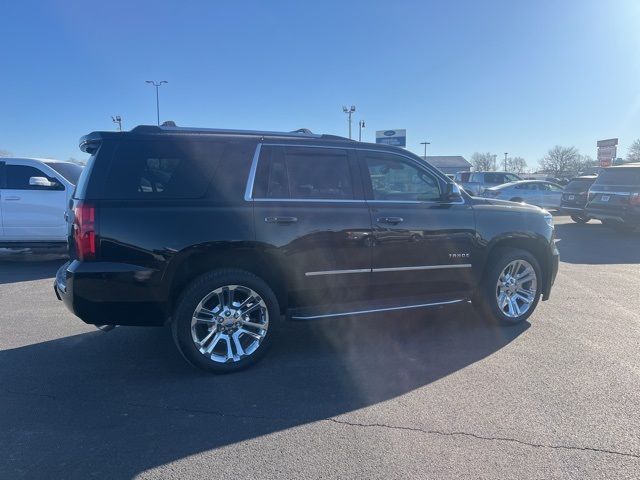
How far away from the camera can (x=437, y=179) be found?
4.78 metres

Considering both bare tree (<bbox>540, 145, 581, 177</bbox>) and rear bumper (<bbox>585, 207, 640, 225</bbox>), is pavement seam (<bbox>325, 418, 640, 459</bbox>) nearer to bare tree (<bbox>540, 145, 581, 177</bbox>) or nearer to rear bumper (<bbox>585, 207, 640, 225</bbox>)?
rear bumper (<bbox>585, 207, 640, 225</bbox>)

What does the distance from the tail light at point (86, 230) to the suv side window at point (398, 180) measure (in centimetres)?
251

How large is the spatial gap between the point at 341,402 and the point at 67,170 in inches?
312

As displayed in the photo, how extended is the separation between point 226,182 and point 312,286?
1.21m

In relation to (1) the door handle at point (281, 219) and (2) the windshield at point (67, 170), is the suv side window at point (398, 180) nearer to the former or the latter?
(1) the door handle at point (281, 219)

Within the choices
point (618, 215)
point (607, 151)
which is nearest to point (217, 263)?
point (618, 215)

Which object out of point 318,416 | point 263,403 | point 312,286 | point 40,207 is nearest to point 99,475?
point 263,403

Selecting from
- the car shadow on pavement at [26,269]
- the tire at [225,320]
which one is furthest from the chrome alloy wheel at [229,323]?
the car shadow on pavement at [26,269]

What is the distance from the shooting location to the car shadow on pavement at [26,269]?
7.53 metres

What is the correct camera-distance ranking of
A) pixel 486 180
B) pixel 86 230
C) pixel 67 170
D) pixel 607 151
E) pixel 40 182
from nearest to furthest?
pixel 86 230 < pixel 40 182 < pixel 67 170 < pixel 486 180 < pixel 607 151

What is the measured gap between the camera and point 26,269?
8195mm

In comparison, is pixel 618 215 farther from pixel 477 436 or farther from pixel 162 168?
pixel 162 168

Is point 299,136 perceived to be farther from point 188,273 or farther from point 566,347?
point 566,347

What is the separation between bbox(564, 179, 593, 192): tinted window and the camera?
1526cm
